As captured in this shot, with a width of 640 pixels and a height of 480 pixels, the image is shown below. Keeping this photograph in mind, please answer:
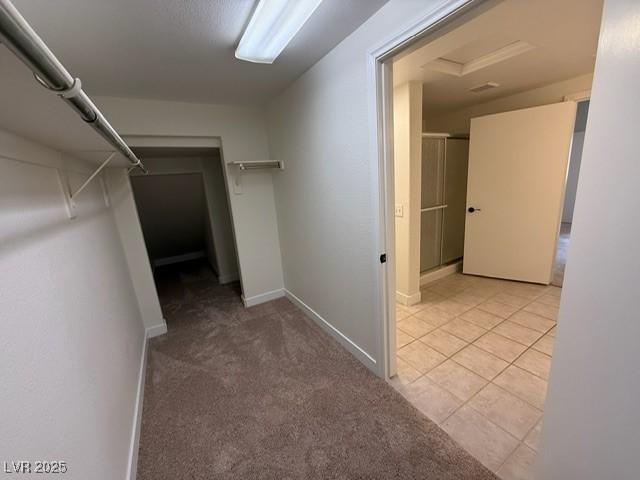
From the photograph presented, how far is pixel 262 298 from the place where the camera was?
3.10 m

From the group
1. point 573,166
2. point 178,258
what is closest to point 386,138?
point 178,258

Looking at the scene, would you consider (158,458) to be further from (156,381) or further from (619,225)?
(619,225)

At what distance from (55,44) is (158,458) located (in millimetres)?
2180

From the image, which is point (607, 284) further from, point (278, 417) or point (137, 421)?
point (137, 421)

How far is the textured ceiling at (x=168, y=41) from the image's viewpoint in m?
1.12

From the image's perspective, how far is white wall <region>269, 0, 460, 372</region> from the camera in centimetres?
149

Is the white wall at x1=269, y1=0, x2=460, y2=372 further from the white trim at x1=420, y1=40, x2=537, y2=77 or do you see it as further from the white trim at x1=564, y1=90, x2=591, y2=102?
the white trim at x1=564, y1=90, x2=591, y2=102

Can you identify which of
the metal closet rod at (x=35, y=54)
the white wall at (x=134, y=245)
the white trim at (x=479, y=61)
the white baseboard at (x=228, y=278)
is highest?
the white trim at (x=479, y=61)

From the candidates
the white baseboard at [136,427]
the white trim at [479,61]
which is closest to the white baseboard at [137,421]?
the white baseboard at [136,427]

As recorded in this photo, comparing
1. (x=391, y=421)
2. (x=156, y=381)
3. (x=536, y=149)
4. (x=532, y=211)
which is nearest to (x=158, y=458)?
(x=156, y=381)

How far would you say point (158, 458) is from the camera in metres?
1.38

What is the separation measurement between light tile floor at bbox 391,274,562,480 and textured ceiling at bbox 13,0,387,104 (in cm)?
220

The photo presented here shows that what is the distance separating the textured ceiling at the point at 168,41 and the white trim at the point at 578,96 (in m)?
2.73

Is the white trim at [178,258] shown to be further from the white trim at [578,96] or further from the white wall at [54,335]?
the white trim at [578,96]
